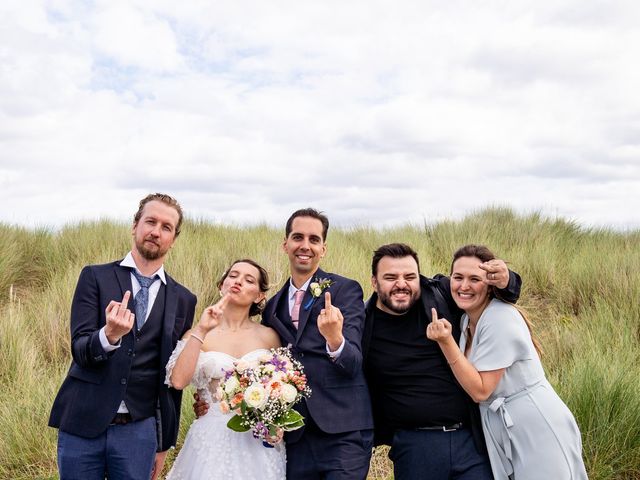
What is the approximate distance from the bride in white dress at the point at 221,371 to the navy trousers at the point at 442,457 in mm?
914

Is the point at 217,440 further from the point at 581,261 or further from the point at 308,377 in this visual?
the point at 581,261

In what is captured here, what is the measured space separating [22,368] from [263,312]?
5837 millimetres

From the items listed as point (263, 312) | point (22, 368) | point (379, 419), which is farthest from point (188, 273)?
point (379, 419)

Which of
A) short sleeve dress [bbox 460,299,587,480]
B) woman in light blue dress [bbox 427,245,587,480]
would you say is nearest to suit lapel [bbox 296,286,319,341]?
woman in light blue dress [bbox 427,245,587,480]

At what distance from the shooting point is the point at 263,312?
5.21 metres

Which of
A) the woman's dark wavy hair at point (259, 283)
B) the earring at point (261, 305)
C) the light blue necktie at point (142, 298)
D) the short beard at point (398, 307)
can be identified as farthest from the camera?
the earring at point (261, 305)

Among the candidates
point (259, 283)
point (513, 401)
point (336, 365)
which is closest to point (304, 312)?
point (336, 365)

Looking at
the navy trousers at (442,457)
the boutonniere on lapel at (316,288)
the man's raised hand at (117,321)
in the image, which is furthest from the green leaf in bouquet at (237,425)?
the navy trousers at (442,457)

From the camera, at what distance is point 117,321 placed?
13.2 ft

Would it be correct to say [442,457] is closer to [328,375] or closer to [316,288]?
[328,375]

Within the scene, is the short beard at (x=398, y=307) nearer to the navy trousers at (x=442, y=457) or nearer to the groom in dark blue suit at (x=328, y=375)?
the groom in dark blue suit at (x=328, y=375)

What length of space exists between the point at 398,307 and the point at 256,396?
1213mm

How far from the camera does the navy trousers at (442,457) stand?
173 inches

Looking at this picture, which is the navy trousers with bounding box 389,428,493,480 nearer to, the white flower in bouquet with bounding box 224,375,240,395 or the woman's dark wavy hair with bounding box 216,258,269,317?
the white flower in bouquet with bounding box 224,375,240,395
